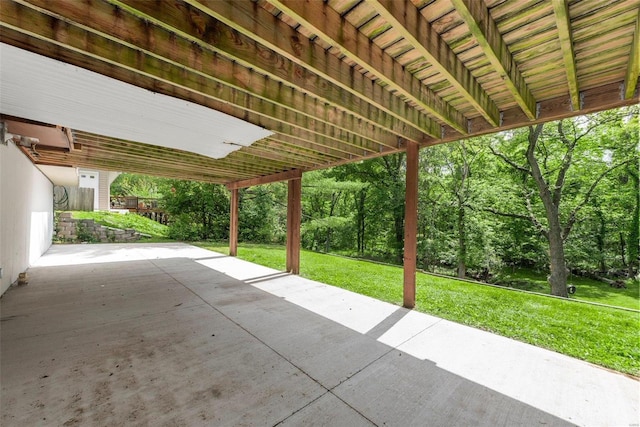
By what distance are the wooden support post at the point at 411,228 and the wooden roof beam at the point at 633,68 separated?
2.06m

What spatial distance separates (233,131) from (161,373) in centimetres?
268

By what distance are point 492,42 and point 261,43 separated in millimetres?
1620

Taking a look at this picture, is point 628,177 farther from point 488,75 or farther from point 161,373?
point 161,373

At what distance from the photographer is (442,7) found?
164 centimetres

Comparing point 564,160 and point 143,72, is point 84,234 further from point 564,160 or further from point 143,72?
point 564,160

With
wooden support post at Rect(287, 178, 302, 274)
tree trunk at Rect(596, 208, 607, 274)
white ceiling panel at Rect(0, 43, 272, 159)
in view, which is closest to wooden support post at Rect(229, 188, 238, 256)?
wooden support post at Rect(287, 178, 302, 274)

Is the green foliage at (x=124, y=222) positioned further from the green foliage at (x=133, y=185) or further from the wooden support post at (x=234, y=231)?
the green foliage at (x=133, y=185)

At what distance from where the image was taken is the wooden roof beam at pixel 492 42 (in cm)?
150

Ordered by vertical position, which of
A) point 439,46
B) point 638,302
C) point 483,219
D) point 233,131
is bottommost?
point 638,302

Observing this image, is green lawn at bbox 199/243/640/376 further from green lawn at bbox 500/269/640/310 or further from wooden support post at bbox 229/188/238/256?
green lawn at bbox 500/269/640/310

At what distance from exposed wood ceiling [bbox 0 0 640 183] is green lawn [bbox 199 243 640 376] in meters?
2.51

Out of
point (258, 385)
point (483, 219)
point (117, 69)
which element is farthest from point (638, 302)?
point (117, 69)

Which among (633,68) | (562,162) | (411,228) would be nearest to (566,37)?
(633,68)

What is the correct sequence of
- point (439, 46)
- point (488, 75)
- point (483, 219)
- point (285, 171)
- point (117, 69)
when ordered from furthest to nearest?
point (483, 219), point (285, 171), point (488, 75), point (117, 69), point (439, 46)
